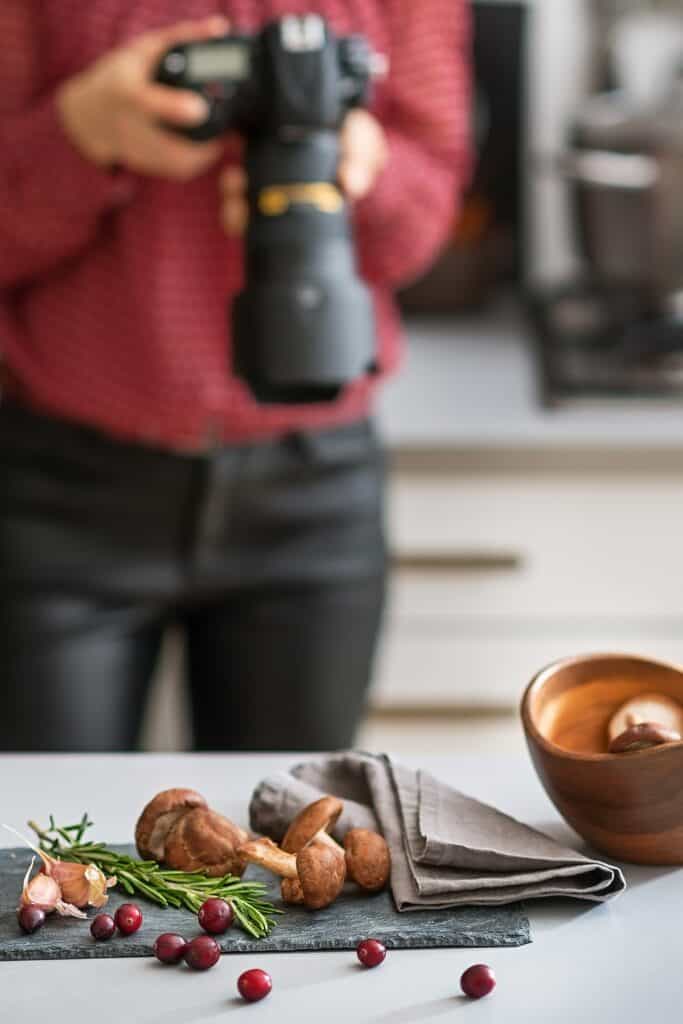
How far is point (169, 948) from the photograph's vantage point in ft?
2.10

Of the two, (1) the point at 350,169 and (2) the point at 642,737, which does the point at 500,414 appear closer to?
(1) the point at 350,169

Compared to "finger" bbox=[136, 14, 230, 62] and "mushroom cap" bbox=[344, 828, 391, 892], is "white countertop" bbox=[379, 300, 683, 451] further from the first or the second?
"mushroom cap" bbox=[344, 828, 391, 892]

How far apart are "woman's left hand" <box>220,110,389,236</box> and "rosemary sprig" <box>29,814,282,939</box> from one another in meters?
0.43

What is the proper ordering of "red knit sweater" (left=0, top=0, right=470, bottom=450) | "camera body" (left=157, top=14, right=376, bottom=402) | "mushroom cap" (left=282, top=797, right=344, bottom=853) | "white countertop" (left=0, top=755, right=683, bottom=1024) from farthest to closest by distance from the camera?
"red knit sweater" (left=0, top=0, right=470, bottom=450)
"camera body" (left=157, top=14, right=376, bottom=402)
"mushroom cap" (left=282, top=797, right=344, bottom=853)
"white countertop" (left=0, top=755, right=683, bottom=1024)

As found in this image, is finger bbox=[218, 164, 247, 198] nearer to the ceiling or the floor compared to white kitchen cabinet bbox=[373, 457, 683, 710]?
nearer to the ceiling

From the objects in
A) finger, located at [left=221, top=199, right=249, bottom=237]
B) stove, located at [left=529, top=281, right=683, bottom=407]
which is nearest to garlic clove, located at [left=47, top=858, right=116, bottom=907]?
finger, located at [left=221, top=199, right=249, bottom=237]

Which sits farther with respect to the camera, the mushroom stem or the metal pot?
the metal pot

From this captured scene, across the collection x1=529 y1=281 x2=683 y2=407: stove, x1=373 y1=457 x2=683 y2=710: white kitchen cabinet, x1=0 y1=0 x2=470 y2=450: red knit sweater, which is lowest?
x1=373 y1=457 x2=683 y2=710: white kitchen cabinet

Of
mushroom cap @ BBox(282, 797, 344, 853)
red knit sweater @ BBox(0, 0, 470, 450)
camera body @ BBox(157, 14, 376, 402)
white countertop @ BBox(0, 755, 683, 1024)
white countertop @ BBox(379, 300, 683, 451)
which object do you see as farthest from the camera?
white countertop @ BBox(379, 300, 683, 451)

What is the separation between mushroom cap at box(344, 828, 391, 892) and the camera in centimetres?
70

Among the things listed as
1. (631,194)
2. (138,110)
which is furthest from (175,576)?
(631,194)

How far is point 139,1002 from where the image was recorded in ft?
2.02

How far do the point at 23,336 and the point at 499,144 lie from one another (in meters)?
1.13

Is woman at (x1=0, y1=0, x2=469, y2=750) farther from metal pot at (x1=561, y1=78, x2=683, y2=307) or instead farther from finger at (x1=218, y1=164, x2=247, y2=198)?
metal pot at (x1=561, y1=78, x2=683, y2=307)
